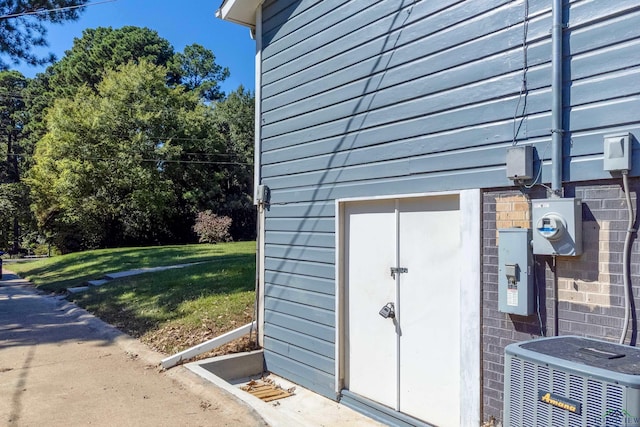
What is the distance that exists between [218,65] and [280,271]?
37727 millimetres

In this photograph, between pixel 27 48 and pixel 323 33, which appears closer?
pixel 323 33

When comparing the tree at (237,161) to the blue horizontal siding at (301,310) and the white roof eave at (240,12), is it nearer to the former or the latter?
the white roof eave at (240,12)

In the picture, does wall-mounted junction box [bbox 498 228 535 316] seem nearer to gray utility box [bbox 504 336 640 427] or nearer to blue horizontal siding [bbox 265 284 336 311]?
gray utility box [bbox 504 336 640 427]

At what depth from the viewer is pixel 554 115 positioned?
123 inches

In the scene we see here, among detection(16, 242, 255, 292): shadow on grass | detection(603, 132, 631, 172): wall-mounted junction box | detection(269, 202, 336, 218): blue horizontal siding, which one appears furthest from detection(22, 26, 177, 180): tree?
detection(603, 132, 631, 172): wall-mounted junction box

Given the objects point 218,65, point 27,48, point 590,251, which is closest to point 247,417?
point 590,251

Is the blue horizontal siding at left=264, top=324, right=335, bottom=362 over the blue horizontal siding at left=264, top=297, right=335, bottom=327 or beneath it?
beneath

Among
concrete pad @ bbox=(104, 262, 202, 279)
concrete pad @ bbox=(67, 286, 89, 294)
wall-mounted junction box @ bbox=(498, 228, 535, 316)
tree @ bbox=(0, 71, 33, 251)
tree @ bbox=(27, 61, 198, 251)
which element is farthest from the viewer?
tree @ bbox=(0, 71, 33, 251)

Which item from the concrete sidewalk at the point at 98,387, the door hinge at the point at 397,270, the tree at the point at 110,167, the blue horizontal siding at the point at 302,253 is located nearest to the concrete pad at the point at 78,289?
the concrete sidewalk at the point at 98,387

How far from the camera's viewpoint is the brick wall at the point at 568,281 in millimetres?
2846

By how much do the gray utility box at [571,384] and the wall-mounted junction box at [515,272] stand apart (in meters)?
0.54

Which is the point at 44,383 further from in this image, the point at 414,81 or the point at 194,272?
the point at 194,272

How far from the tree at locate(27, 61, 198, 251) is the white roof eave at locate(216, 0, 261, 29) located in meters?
20.0

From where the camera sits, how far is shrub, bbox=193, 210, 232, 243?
25.9 metres
